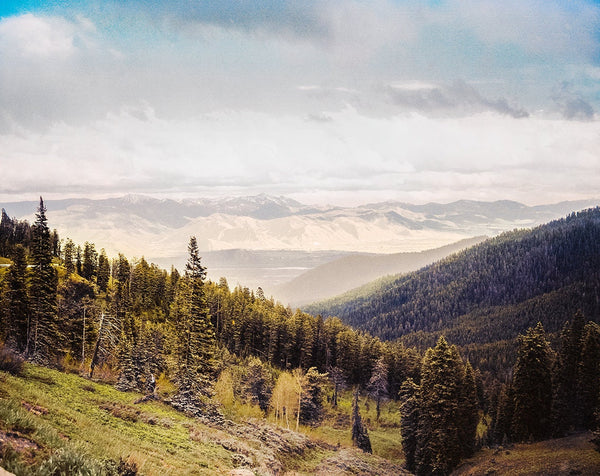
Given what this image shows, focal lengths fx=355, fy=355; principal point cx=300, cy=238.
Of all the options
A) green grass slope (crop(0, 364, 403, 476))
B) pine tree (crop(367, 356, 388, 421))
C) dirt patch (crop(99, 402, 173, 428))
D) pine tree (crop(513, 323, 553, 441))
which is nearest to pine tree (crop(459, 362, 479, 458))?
pine tree (crop(513, 323, 553, 441))

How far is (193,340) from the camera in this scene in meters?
37.4

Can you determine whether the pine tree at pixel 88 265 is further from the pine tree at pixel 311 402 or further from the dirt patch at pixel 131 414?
the dirt patch at pixel 131 414

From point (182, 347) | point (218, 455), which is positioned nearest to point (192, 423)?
point (218, 455)

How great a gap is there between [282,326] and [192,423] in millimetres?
68086

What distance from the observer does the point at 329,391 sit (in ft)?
302

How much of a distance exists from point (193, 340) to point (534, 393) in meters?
47.6

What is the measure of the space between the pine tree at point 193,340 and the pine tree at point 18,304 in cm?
1976

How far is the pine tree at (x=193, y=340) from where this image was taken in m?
35.7

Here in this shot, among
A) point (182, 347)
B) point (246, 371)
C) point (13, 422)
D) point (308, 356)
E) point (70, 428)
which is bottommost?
point (308, 356)

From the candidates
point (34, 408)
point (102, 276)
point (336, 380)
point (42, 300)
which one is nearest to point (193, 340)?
point (42, 300)

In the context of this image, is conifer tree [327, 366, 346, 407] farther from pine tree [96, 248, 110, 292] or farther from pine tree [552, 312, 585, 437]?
pine tree [96, 248, 110, 292]

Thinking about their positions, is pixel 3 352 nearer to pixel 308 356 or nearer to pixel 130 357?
pixel 130 357

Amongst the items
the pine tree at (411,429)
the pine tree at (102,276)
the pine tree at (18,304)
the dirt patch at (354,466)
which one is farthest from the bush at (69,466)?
the pine tree at (102,276)

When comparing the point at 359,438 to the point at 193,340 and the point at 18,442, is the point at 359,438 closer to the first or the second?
the point at 193,340
